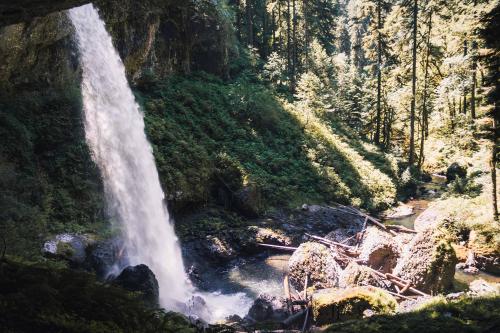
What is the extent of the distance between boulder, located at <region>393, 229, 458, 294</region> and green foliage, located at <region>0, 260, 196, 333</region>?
943 cm

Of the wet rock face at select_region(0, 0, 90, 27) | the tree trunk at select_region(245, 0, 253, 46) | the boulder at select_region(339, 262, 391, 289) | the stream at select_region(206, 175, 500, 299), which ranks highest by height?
the tree trunk at select_region(245, 0, 253, 46)

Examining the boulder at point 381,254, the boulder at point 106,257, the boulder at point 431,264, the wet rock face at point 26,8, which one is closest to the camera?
the wet rock face at point 26,8

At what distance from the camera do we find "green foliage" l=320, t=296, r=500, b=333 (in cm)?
539

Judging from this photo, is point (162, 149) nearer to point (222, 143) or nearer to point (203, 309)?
point (222, 143)

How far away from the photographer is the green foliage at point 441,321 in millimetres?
5395

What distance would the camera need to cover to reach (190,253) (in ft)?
51.9

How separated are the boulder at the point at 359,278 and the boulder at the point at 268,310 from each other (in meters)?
2.28

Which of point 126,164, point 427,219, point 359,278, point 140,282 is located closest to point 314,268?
point 359,278

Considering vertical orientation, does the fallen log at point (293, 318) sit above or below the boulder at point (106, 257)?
below

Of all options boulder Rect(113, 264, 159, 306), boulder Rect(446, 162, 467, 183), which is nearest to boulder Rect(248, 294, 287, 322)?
Answer: boulder Rect(113, 264, 159, 306)

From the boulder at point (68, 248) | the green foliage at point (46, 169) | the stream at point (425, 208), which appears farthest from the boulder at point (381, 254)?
the green foliage at point (46, 169)

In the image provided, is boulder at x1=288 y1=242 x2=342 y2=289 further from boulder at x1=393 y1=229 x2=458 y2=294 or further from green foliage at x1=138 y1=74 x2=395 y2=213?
green foliage at x1=138 y1=74 x2=395 y2=213

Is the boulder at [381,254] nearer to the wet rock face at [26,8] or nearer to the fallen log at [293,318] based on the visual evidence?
the fallen log at [293,318]

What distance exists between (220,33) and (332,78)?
1870 cm
